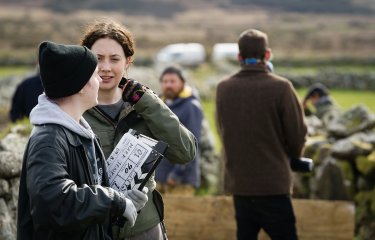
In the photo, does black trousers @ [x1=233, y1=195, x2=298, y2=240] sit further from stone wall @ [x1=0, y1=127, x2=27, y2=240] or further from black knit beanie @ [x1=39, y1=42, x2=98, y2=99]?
black knit beanie @ [x1=39, y1=42, x2=98, y2=99]

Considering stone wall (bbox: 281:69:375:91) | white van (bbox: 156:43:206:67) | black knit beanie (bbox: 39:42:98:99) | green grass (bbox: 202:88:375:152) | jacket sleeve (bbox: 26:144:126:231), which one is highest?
black knit beanie (bbox: 39:42:98:99)

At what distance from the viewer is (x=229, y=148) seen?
16.4 ft

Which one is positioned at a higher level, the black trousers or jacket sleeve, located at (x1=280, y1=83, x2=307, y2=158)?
jacket sleeve, located at (x1=280, y1=83, x2=307, y2=158)

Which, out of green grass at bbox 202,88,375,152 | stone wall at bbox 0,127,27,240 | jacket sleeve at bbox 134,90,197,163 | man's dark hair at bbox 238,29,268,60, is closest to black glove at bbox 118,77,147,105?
jacket sleeve at bbox 134,90,197,163

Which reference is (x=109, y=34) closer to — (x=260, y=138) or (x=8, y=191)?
(x=260, y=138)

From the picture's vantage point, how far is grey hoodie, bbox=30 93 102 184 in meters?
2.87

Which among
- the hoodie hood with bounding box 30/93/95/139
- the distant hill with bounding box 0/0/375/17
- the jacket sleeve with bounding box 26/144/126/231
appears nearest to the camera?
the jacket sleeve with bounding box 26/144/126/231

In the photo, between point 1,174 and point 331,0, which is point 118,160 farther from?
point 331,0

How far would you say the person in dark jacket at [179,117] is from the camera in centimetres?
719

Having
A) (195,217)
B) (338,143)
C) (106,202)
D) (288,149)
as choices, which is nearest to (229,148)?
(288,149)

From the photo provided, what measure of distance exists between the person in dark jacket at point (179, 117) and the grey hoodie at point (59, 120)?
4.15 metres

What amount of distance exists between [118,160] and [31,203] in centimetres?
68

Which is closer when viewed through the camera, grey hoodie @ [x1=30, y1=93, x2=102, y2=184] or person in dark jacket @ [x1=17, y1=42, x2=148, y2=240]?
person in dark jacket @ [x1=17, y1=42, x2=148, y2=240]

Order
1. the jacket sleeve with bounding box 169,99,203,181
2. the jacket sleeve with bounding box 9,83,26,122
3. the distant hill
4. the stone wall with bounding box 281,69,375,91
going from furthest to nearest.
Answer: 1. the distant hill
2. the stone wall with bounding box 281,69,375,91
3. the jacket sleeve with bounding box 169,99,203,181
4. the jacket sleeve with bounding box 9,83,26,122
